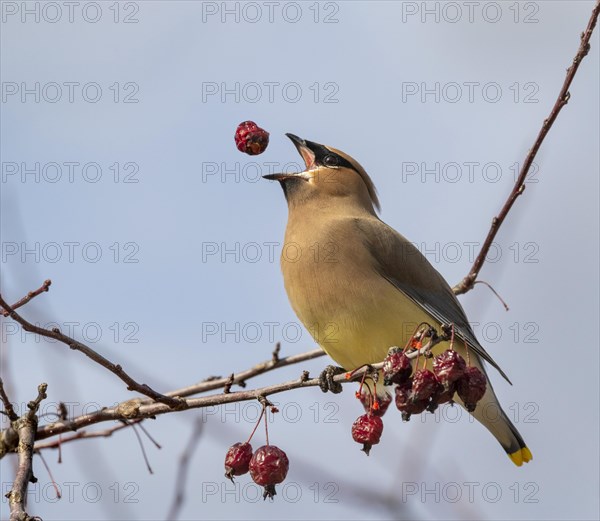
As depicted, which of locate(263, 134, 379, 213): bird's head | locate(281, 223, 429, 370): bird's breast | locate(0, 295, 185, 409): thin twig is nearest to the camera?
locate(0, 295, 185, 409): thin twig

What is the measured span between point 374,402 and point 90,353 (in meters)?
1.25

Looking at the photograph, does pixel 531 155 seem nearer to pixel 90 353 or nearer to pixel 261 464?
pixel 261 464

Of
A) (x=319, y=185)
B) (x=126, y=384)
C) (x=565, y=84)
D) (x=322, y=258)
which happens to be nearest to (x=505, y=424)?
(x=322, y=258)

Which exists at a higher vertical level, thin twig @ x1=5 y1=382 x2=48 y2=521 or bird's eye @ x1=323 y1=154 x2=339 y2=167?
bird's eye @ x1=323 y1=154 x2=339 y2=167

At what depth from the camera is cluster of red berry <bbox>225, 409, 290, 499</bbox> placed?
3277 mm

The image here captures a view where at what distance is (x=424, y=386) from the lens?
2.86 m

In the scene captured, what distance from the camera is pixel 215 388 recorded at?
410 centimetres

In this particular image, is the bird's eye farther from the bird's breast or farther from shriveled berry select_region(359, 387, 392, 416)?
shriveled berry select_region(359, 387, 392, 416)

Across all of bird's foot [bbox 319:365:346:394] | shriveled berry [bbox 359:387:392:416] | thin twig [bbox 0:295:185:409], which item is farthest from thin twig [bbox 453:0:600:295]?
thin twig [bbox 0:295:185:409]

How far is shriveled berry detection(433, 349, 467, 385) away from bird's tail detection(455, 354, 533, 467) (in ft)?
7.31

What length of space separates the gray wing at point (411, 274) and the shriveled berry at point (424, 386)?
2.10m

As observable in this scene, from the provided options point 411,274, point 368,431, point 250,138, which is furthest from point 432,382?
point 411,274

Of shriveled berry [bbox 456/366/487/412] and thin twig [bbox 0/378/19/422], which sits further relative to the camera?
thin twig [bbox 0/378/19/422]

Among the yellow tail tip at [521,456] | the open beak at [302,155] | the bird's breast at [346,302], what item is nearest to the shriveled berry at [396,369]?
the bird's breast at [346,302]
